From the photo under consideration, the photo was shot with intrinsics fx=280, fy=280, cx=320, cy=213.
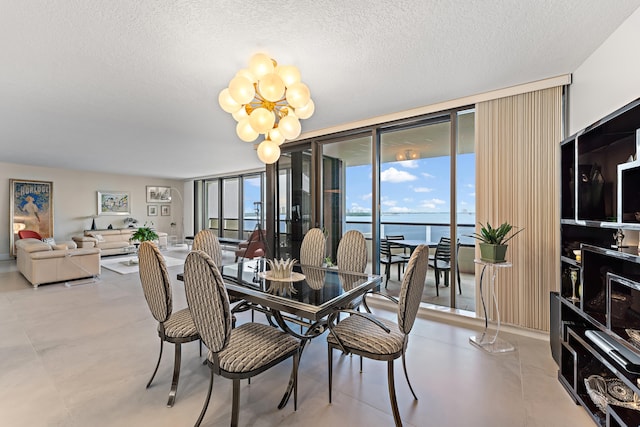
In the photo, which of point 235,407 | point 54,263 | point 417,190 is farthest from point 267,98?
point 54,263

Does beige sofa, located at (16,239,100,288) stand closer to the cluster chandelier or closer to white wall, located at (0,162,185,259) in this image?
white wall, located at (0,162,185,259)

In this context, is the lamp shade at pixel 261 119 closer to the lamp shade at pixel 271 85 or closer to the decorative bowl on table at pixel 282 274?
the lamp shade at pixel 271 85

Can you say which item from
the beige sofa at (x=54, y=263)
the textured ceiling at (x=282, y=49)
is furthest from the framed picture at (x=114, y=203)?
the textured ceiling at (x=282, y=49)

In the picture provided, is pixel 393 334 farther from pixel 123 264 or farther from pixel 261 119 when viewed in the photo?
pixel 123 264

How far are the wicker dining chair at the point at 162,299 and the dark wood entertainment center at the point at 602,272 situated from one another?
7.97 ft

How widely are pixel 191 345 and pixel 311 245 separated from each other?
152cm

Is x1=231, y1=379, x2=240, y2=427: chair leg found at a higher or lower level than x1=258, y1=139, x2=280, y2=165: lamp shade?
lower

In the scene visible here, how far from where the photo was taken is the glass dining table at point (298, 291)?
5.74ft

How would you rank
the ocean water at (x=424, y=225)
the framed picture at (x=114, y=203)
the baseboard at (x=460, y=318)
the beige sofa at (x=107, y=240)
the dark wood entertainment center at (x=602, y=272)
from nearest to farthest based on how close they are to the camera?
the dark wood entertainment center at (x=602, y=272)
the baseboard at (x=460, y=318)
the ocean water at (x=424, y=225)
the beige sofa at (x=107, y=240)
the framed picture at (x=114, y=203)

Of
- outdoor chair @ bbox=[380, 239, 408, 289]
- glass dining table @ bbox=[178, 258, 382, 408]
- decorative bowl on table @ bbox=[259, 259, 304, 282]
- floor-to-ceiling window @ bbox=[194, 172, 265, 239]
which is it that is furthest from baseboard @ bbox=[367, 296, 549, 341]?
floor-to-ceiling window @ bbox=[194, 172, 265, 239]

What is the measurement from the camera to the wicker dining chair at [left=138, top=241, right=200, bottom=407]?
1.82m

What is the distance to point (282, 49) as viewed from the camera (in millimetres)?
2092

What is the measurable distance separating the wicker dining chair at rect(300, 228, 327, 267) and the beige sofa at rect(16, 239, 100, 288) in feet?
14.7

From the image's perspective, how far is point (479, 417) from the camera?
5.57 feet
